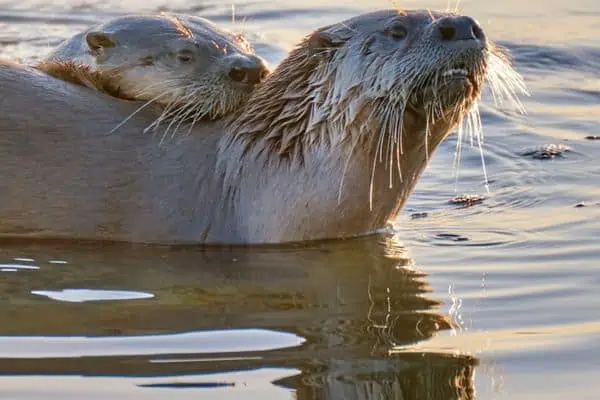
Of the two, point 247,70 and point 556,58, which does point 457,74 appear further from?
point 556,58

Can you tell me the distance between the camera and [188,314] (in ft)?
14.5

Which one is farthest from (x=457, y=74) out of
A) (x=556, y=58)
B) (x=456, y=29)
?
(x=556, y=58)

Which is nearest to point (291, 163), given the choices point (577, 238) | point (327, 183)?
point (327, 183)

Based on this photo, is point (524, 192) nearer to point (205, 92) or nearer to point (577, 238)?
point (577, 238)

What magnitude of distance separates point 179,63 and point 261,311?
5.00ft

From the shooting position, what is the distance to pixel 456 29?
5027 mm

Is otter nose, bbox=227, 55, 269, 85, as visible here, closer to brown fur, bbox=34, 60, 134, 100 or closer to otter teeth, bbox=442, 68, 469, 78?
brown fur, bbox=34, 60, 134, 100

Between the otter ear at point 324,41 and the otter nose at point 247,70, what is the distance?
32 cm

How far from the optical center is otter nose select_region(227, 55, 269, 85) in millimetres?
5559

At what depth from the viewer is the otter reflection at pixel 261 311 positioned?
12.5ft

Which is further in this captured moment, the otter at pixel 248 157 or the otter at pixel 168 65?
the otter at pixel 168 65

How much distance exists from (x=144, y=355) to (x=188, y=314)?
0.50 metres

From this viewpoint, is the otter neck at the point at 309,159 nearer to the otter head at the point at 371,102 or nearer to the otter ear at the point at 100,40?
the otter head at the point at 371,102

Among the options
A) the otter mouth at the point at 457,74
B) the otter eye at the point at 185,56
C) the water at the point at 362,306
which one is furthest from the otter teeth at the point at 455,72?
the otter eye at the point at 185,56
